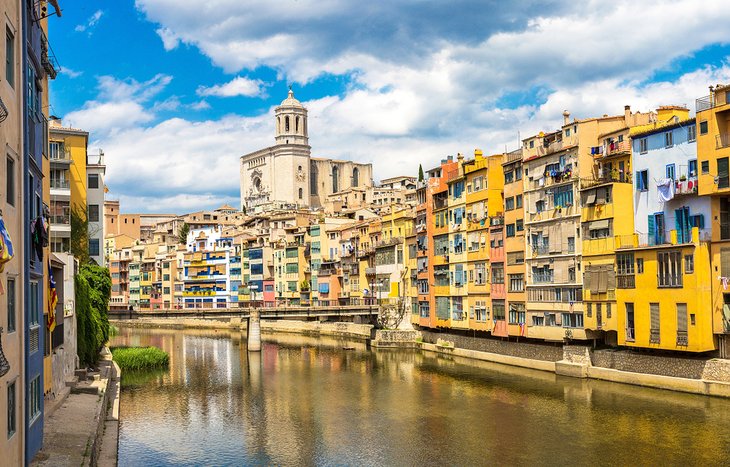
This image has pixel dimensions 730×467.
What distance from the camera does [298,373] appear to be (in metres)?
57.1

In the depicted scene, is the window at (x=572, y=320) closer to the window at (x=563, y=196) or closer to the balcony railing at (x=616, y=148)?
the window at (x=563, y=196)

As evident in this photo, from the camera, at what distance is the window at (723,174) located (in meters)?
40.5

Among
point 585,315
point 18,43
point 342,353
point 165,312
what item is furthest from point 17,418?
point 165,312

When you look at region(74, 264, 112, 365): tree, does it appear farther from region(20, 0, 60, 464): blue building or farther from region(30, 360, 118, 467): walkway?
region(20, 0, 60, 464): blue building

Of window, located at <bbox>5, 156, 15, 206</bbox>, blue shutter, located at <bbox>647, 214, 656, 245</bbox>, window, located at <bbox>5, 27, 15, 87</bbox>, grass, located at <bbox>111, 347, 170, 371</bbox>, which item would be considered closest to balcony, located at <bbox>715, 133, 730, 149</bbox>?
blue shutter, located at <bbox>647, 214, 656, 245</bbox>

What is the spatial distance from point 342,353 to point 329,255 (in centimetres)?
3583

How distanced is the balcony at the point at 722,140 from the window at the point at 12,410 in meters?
35.5

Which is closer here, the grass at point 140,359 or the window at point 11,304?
the window at point 11,304

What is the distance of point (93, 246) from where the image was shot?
5662cm

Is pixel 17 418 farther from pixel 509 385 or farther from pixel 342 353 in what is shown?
pixel 342 353

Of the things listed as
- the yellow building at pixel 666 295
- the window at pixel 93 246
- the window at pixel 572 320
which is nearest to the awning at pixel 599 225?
the yellow building at pixel 666 295

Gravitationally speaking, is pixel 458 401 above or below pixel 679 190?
below

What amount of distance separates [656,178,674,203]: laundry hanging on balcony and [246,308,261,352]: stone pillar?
40661 millimetres

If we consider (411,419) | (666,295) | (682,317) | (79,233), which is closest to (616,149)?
(666,295)
